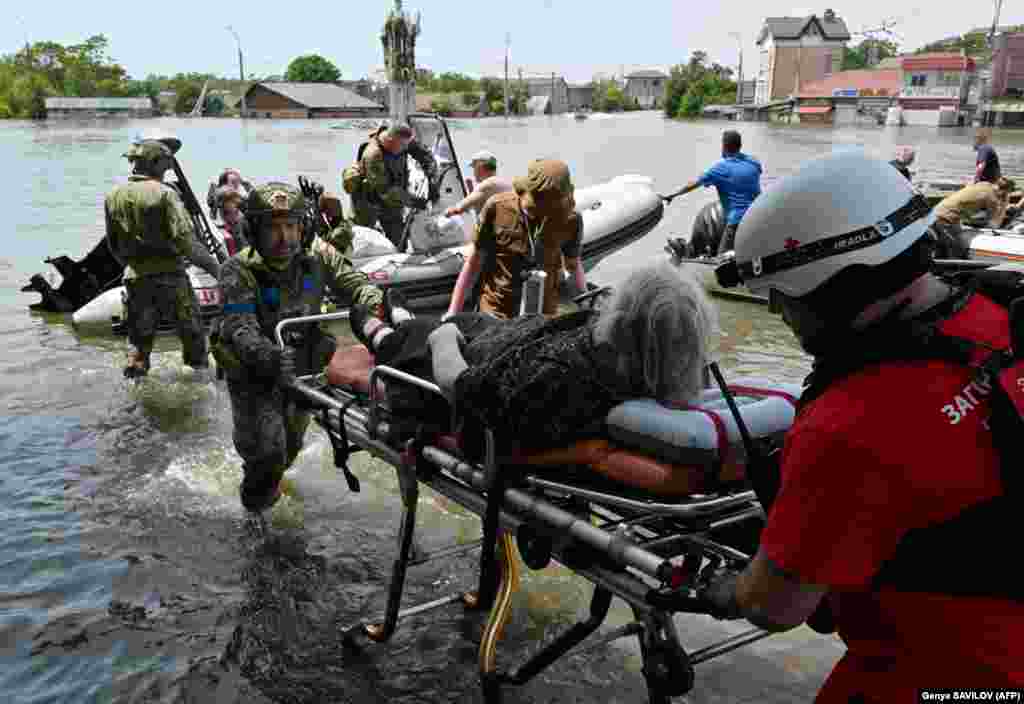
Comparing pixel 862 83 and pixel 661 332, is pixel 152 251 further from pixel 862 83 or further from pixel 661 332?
pixel 862 83

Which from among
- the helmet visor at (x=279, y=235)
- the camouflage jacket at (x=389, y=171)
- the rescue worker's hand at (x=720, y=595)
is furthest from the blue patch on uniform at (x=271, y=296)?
the camouflage jacket at (x=389, y=171)

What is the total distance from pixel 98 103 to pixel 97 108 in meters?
0.76

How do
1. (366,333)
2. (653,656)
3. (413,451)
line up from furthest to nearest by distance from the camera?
1. (366,333)
2. (413,451)
3. (653,656)

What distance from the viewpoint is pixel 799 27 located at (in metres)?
107

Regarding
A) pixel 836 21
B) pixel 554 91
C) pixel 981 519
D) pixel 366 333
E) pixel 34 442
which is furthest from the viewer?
pixel 554 91

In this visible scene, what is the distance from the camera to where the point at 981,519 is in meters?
1.36

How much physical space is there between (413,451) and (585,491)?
2.90 ft

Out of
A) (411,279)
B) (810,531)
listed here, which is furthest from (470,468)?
(411,279)

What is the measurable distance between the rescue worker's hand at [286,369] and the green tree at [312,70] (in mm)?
140283

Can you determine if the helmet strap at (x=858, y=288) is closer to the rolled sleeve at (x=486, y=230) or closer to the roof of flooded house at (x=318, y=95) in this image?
the rolled sleeve at (x=486, y=230)

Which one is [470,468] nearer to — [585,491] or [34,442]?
[585,491]

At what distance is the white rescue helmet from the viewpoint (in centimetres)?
149

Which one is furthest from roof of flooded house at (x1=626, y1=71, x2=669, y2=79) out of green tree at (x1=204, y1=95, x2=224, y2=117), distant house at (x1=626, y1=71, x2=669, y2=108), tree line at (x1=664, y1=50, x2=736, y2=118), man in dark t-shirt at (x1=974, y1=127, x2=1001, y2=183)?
man in dark t-shirt at (x1=974, y1=127, x2=1001, y2=183)

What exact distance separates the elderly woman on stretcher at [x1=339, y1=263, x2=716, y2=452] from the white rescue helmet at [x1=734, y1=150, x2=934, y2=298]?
0.91m
